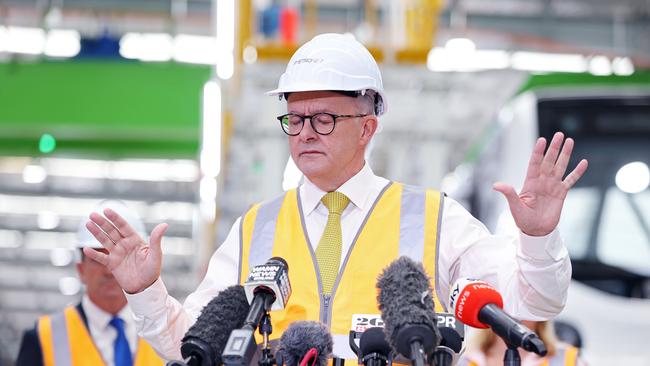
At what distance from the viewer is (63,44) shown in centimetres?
1502

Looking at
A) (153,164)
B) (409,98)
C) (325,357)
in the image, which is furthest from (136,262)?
(153,164)

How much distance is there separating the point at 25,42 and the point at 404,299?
13.1 m

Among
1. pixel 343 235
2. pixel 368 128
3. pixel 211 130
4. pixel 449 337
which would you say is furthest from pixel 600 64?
pixel 449 337

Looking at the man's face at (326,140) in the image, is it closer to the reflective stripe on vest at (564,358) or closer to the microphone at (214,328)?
the microphone at (214,328)

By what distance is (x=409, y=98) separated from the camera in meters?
10.8

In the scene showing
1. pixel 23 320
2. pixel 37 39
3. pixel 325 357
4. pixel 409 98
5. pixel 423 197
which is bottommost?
pixel 23 320

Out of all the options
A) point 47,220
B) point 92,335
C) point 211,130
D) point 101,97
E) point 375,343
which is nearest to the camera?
point 375,343

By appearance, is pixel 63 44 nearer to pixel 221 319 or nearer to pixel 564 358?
→ pixel 564 358

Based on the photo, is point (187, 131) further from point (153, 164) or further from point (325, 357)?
point (325, 357)

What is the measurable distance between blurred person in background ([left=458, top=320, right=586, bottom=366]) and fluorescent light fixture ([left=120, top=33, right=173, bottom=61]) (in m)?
9.67

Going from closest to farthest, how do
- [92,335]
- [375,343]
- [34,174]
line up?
[375,343], [92,335], [34,174]

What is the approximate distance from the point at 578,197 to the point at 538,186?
5.31 metres

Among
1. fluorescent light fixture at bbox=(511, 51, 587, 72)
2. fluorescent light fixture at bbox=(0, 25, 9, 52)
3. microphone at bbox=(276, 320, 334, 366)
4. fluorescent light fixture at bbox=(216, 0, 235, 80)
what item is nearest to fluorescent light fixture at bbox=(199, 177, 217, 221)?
fluorescent light fixture at bbox=(216, 0, 235, 80)

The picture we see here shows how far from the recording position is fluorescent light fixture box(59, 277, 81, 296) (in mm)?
35250
